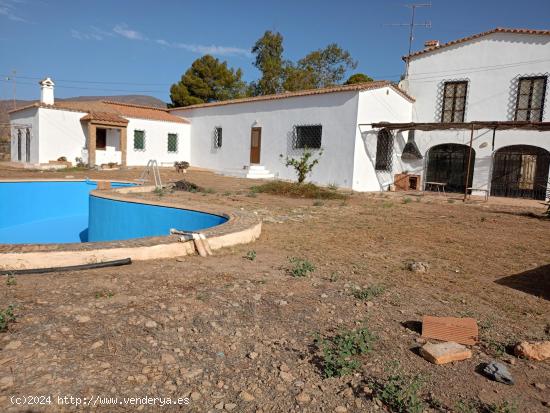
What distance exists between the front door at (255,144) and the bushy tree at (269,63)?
48.4 ft

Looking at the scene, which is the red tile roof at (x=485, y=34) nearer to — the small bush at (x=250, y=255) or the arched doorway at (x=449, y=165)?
the arched doorway at (x=449, y=165)

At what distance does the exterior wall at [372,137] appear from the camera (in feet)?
51.2

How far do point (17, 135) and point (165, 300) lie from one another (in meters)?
22.8

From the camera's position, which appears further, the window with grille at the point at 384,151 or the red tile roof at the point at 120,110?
the red tile roof at the point at 120,110

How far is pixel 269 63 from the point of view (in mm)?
33188

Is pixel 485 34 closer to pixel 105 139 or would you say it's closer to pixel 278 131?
pixel 278 131

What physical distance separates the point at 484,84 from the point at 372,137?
5.06m

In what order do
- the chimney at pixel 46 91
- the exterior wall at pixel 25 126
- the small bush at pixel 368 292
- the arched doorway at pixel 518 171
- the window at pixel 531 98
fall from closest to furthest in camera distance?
the small bush at pixel 368 292, the window at pixel 531 98, the arched doorway at pixel 518 171, the exterior wall at pixel 25 126, the chimney at pixel 46 91

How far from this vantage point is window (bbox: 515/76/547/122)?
50.1 feet

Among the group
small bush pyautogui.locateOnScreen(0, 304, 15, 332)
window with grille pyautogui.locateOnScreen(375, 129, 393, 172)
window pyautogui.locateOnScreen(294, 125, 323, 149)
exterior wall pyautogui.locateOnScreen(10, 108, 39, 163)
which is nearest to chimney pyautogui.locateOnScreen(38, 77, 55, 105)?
exterior wall pyautogui.locateOnScreen(10, 108, 39, 163)

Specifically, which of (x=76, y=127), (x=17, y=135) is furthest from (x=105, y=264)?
(x=17, y=135)

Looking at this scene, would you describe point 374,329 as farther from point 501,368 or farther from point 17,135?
point 17,135

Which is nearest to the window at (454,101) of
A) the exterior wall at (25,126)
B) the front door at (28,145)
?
the exterior wall at (25,126)

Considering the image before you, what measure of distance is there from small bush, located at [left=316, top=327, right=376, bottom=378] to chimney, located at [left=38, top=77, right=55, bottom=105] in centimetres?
2190
